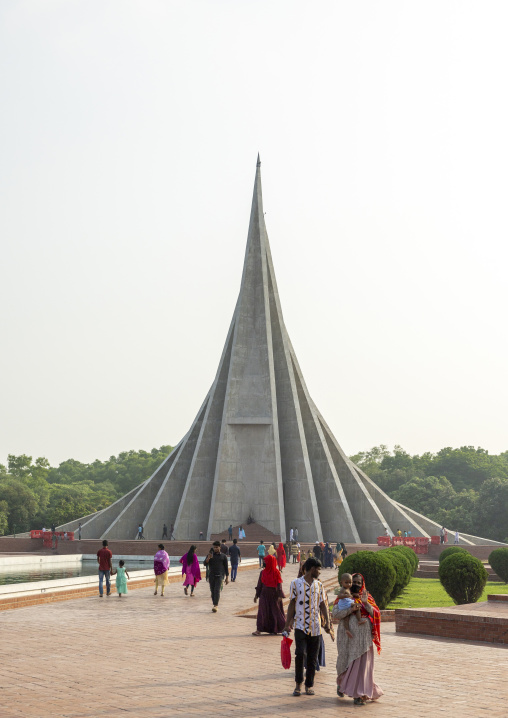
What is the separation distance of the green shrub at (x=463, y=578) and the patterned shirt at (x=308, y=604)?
663cm

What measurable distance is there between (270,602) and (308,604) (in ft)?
10.1

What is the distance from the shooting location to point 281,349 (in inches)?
1451

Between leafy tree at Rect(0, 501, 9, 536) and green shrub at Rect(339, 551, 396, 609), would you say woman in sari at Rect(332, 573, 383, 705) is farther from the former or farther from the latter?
leafy tree at Rect(0, 501, 9, 536)

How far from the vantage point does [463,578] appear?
12.5 meters

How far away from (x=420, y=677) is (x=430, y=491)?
139 ft

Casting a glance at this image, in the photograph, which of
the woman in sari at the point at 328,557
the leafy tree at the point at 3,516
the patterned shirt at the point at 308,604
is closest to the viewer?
the patterned shirt at the point at 308,604

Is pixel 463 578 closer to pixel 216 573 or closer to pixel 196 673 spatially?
pixel 216 573

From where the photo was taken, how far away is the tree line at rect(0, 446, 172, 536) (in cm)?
4587

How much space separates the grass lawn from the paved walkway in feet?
14.7

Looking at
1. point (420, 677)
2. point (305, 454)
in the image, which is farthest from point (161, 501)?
point (420, 677)

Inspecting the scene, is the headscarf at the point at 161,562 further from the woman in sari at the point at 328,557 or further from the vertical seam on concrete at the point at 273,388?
the vertical seam on concrete at the point at 273,388

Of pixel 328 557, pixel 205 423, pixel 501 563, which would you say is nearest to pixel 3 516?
pixel 205 423

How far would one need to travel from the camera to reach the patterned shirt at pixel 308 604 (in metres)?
6.32

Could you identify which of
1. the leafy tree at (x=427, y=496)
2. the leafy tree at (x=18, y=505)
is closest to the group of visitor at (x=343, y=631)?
the leafy tree at (x=427, y=496)
